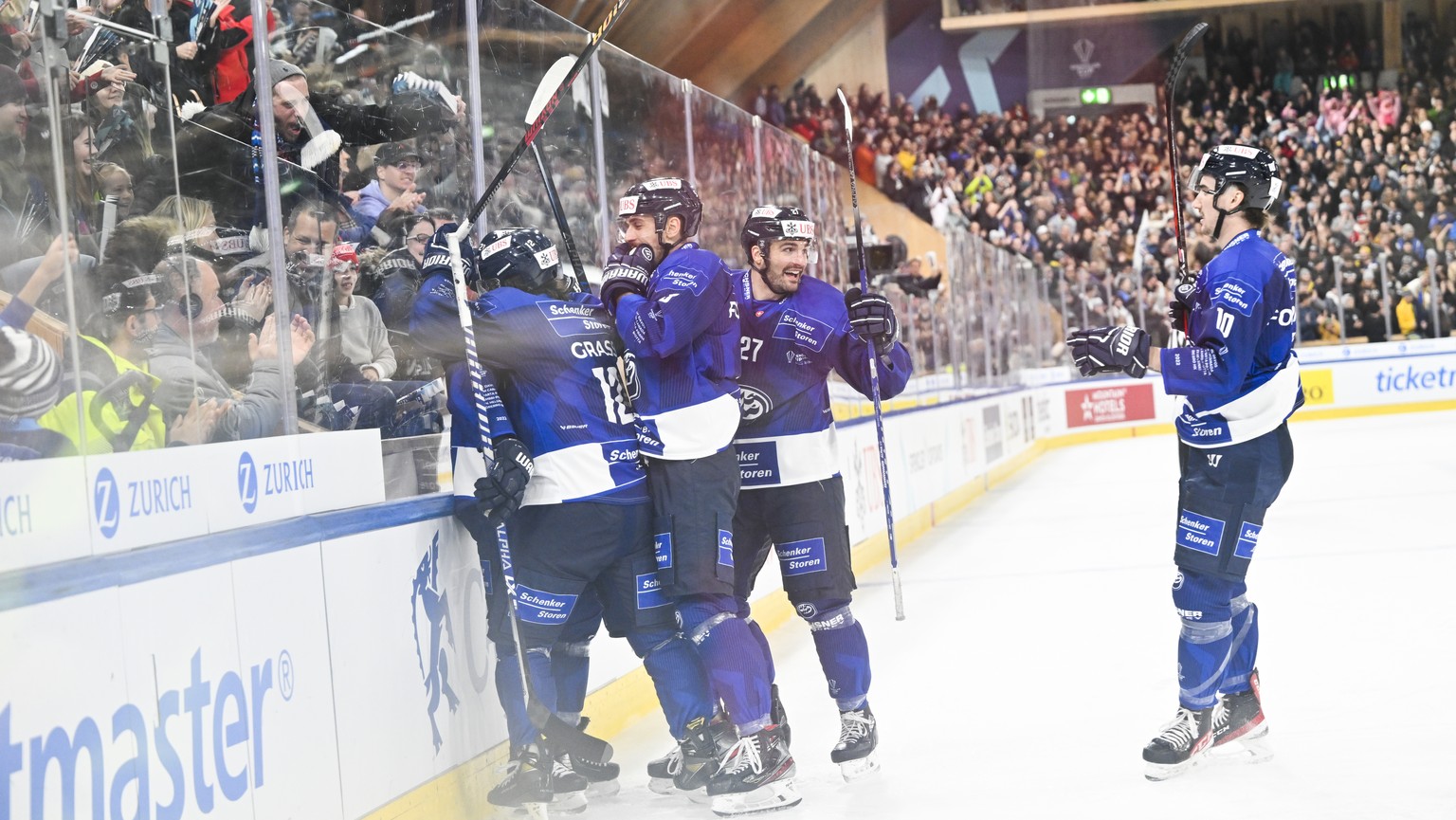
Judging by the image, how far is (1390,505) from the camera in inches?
372

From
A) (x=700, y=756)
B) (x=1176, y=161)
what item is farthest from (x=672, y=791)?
(x=1176, y=161)

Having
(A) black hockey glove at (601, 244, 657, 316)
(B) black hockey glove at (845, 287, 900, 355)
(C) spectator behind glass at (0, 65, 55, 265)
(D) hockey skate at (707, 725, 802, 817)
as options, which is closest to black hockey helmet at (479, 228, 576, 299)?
(A) black hockey glove at (601, 244, 657, 316)

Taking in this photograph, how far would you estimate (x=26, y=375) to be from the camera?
101 inches

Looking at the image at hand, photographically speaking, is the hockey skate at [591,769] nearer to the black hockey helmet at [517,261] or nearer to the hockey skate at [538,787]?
the hockey skate at [538,787]

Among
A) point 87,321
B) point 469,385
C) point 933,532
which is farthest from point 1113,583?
point 87,321

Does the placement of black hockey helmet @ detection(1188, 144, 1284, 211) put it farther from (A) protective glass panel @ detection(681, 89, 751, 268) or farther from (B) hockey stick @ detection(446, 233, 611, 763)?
(A) protective glass panel @ detection(681, 89, 751, 268)

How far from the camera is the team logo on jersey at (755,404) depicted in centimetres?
429

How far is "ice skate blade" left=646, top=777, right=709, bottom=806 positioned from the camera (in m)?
3.96

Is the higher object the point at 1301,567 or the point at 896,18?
the point at 896,18

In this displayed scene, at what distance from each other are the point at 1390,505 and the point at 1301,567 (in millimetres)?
2597

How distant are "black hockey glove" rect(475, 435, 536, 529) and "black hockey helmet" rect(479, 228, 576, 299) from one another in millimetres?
450

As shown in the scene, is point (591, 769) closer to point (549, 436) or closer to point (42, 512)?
point (549, 436)

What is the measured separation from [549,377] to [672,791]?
1.25 meters

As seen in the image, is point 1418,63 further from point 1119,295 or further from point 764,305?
point 764,305
